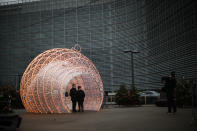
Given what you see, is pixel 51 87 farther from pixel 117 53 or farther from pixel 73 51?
pixel 117 53

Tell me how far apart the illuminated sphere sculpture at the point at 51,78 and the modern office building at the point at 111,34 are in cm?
1570

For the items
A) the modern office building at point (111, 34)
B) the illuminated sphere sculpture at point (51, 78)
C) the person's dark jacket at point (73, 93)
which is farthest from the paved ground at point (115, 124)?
the modern office building at point (111, 34)

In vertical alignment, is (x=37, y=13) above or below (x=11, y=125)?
above

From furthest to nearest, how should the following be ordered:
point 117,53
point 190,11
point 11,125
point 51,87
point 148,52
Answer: point 117,53 < point 148,52 < point 190,11 < point 51,87 < point 11,125

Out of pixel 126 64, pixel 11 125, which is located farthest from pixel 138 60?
pixel 11 125

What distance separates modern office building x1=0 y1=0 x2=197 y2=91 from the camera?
109 feet

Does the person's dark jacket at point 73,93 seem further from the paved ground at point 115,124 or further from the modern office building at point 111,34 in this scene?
the modern office building at point 111,34

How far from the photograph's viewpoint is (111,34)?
51.4m

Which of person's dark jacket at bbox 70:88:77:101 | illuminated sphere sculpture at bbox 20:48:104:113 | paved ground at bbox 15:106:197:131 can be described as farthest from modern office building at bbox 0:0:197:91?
paved ground at bbox 15:106:197:131

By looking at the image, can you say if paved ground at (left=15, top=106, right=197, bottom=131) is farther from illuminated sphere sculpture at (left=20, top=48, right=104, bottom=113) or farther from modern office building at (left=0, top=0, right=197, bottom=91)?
modern office building at (left=0, top=0, right=197, bottom=91)

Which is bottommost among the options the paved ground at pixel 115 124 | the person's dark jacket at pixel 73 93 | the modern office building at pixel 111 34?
the paved ground at pixel 115 124

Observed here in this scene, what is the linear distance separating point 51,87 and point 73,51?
3.08 m

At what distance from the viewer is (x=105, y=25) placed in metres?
52.3

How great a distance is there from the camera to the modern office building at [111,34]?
3328 cm
